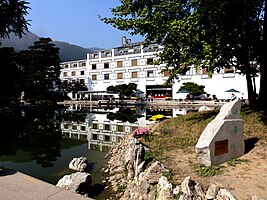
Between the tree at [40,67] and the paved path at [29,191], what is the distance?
154 feet

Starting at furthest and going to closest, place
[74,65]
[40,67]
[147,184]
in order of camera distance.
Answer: [74,65], [40,67], [147,184]

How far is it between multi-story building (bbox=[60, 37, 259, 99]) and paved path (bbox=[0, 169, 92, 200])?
4018cm

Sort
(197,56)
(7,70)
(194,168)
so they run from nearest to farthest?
(194,168) < (197,56) < (7,70)

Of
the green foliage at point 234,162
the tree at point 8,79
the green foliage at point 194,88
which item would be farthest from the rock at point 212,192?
the green foliage at point 194,88

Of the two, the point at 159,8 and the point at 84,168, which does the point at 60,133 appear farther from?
the point at 159,8

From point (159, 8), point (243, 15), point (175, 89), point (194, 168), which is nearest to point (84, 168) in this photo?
point (194, 168)

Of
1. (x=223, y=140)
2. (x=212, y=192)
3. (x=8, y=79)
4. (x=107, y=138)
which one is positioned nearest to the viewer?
(x=212, y=192)

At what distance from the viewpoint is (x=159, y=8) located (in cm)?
1106

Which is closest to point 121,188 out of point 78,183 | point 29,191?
point 78,183

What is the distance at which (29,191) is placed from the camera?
5664 mm

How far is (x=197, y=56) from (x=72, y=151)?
973cm

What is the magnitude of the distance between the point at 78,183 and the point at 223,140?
495 cm

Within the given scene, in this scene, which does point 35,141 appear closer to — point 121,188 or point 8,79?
point 121,188

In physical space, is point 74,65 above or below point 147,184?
above
